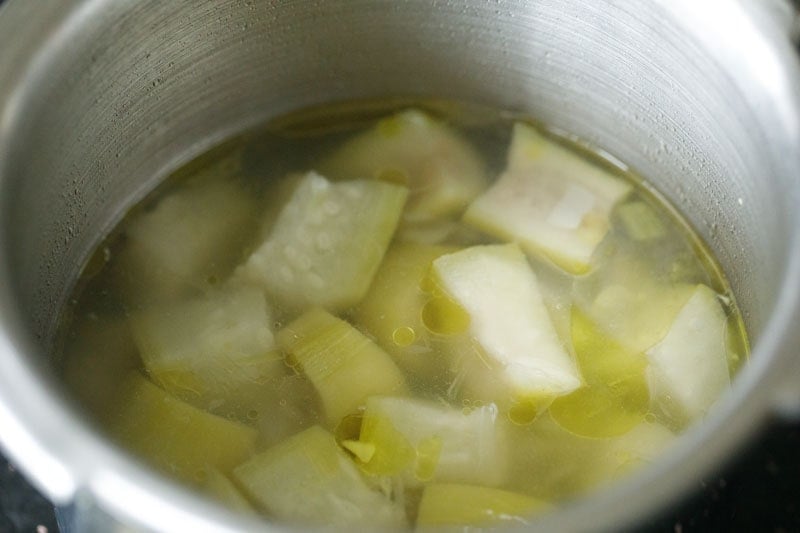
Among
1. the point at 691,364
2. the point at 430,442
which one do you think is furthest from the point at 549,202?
the point at 430,442

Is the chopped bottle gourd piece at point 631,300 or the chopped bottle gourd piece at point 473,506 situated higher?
the chopped bottle gourd piece at point 631,300

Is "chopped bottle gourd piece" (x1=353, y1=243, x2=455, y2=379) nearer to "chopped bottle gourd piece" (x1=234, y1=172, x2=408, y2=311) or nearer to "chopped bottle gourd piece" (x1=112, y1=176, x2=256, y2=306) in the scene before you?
"chopped bottle gourd piece" (x1=234, y1=172, x2=408, y2=311)

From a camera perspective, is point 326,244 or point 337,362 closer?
point 337,362

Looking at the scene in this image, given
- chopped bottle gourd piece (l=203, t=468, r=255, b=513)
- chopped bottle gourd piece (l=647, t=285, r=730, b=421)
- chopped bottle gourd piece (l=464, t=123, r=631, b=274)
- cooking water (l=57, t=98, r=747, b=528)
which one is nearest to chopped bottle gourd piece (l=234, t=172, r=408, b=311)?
cooking water (l=57, t=98, r=747, b=528)

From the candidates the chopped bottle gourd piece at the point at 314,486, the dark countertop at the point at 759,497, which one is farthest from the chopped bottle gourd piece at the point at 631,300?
the chopped bottle gourd piece at the point at 314,486

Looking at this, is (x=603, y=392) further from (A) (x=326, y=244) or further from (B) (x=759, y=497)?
(A) (x=326, y=244)

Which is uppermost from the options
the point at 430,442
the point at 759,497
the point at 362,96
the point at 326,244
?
the point at 362,96

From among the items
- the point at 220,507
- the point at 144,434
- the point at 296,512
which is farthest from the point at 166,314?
the point at 220,507

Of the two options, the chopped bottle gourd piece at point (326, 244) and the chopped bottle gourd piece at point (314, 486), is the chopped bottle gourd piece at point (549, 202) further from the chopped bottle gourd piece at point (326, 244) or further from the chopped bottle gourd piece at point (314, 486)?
the chopped bottle gourd piece at point (314, 486)

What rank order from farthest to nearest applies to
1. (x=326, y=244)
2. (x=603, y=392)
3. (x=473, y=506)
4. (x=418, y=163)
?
(x=418, y=163)
(x=326, y=244)
(x=603, y=392)
(x=473, y=506)
